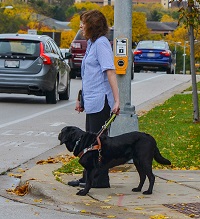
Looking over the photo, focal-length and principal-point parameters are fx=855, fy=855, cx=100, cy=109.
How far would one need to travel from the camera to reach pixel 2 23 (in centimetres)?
7681

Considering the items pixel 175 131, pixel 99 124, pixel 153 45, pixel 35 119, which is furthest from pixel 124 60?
pixel 153 45

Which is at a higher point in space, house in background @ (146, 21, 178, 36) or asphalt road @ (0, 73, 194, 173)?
asphalt road @ (0, 73, 194, 173)

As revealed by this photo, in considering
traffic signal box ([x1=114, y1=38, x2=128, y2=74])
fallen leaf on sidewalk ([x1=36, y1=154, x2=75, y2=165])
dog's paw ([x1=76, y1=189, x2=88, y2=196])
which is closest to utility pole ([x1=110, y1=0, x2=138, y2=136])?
traffic signal box ([x1=114, y1=38, x2=128, y2=74])

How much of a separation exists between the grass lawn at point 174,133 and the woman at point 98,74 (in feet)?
4.49

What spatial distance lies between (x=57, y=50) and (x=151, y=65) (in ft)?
58.2

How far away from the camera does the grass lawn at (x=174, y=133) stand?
1086cm

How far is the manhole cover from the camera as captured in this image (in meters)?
8.02

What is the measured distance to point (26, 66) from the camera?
20.2 metres

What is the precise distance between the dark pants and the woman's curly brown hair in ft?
2.41

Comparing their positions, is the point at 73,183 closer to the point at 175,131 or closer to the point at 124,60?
the point at 124,60

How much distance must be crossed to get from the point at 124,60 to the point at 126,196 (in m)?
2.50

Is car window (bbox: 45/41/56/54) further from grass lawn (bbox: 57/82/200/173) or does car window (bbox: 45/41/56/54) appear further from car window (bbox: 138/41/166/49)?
car window (bbox: 138/41/166/49)

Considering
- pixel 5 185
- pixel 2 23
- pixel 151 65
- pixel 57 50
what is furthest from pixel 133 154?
pixel 2 23

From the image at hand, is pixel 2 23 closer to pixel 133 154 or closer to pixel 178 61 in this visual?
Answer: pixel 178 61
